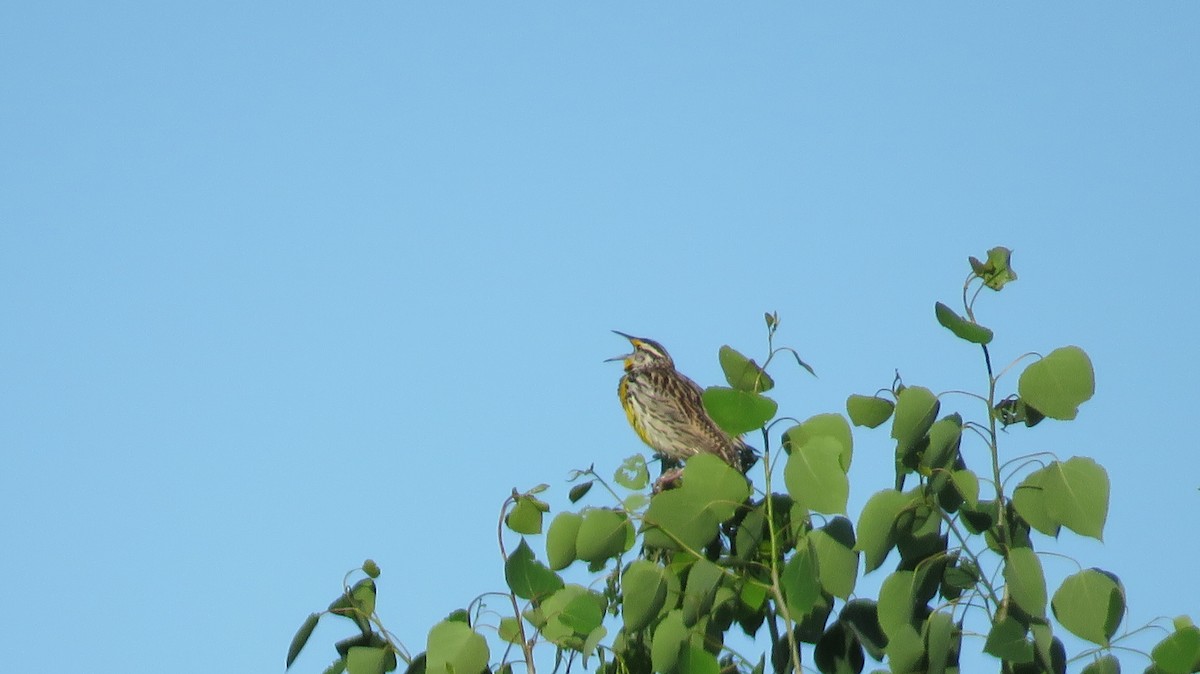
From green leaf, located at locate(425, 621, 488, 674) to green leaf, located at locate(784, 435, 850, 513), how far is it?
910 mm

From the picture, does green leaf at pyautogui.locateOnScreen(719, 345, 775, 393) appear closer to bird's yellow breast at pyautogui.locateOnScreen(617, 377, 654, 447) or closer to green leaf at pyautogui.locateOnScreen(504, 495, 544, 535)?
green leaf at pyautogui.locateOnScreen(504, 495, 544, 535)

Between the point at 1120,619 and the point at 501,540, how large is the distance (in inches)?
58.8

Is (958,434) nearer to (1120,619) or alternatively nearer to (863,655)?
(1120,619)

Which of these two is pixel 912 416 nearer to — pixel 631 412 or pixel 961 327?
pixel 961 327

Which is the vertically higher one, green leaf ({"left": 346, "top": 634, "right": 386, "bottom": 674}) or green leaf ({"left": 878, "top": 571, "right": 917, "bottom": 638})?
green leaf ({"left": 346, "top": 634, "right": 386, "bottom": 674})

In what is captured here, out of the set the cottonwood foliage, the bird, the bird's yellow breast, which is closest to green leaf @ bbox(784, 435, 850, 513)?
the cottonwood foliage

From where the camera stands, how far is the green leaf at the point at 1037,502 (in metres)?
3.58

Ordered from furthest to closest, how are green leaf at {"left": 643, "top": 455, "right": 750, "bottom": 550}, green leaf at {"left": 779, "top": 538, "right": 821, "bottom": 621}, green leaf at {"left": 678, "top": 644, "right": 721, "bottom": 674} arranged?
green leaf at {"left": 643, "top": 455, "right": 750, "bottom": 550}
green leaf at {"left": 678, "top": 644, "right": 721, "bottom": 674}
green leaf at {"left": 779, "top": 538, "right": 821, "bottom": 621}

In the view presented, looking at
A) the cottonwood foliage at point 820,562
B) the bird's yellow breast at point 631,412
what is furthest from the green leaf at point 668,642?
the bird's yellow breast at point 631,412

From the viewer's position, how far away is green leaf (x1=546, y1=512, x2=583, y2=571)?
13.9 ft

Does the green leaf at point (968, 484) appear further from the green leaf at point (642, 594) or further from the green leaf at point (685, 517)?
the green leaf at point (642, 594)

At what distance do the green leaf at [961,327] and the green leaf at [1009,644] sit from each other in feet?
1.96

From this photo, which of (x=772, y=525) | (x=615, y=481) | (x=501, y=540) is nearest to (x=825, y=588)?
(x=772, y=525)

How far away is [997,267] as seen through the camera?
12.7 ft
